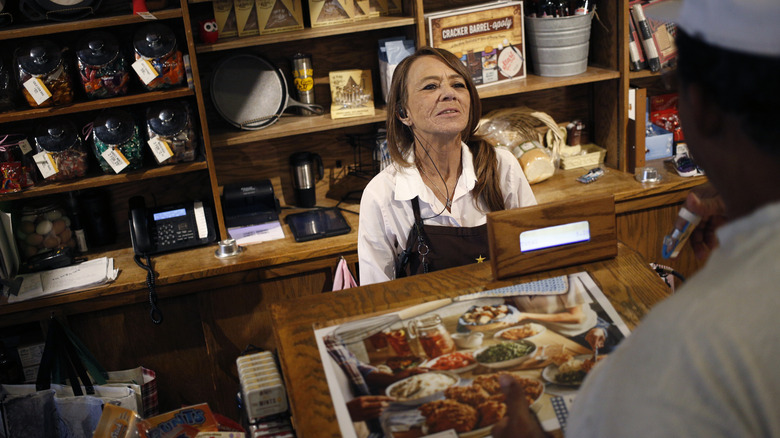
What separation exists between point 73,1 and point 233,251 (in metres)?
1.09

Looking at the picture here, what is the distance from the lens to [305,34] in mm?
2980

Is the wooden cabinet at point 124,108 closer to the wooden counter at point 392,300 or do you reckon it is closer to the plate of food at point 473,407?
the wooden counter at point 392,300

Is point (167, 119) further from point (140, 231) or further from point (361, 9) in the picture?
point (361, 9)

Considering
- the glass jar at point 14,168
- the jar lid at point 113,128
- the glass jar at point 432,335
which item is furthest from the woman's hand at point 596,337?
the glass jar at point 14,168

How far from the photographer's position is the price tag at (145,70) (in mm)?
2740

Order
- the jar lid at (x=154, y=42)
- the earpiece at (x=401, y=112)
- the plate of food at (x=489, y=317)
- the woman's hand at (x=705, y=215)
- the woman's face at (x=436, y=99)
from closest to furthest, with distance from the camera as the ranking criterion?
the woman's hand at (x=705, y=215), the plate of food at (x=489, y=317), the woman's face at (x=436, y=99), the earpiece at (x=401, y=112), the jar lid at (x=154, y=42)

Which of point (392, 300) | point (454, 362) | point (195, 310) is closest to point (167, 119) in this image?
point (195, 310)

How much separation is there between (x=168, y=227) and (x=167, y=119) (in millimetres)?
439

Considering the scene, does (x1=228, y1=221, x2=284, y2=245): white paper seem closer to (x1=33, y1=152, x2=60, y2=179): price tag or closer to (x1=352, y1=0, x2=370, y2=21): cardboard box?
(x1=33, y1=152, x2=60, y2=179): price tag

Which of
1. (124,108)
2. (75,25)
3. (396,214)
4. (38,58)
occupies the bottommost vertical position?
(396,214)

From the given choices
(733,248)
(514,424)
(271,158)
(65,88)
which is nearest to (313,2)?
(271,158)

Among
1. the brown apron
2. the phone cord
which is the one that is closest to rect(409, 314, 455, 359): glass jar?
the brown apron

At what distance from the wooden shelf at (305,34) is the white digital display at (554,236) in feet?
5.78

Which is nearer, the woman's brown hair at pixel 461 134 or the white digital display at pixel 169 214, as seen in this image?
the woman's brown hair at pixel 461 134
